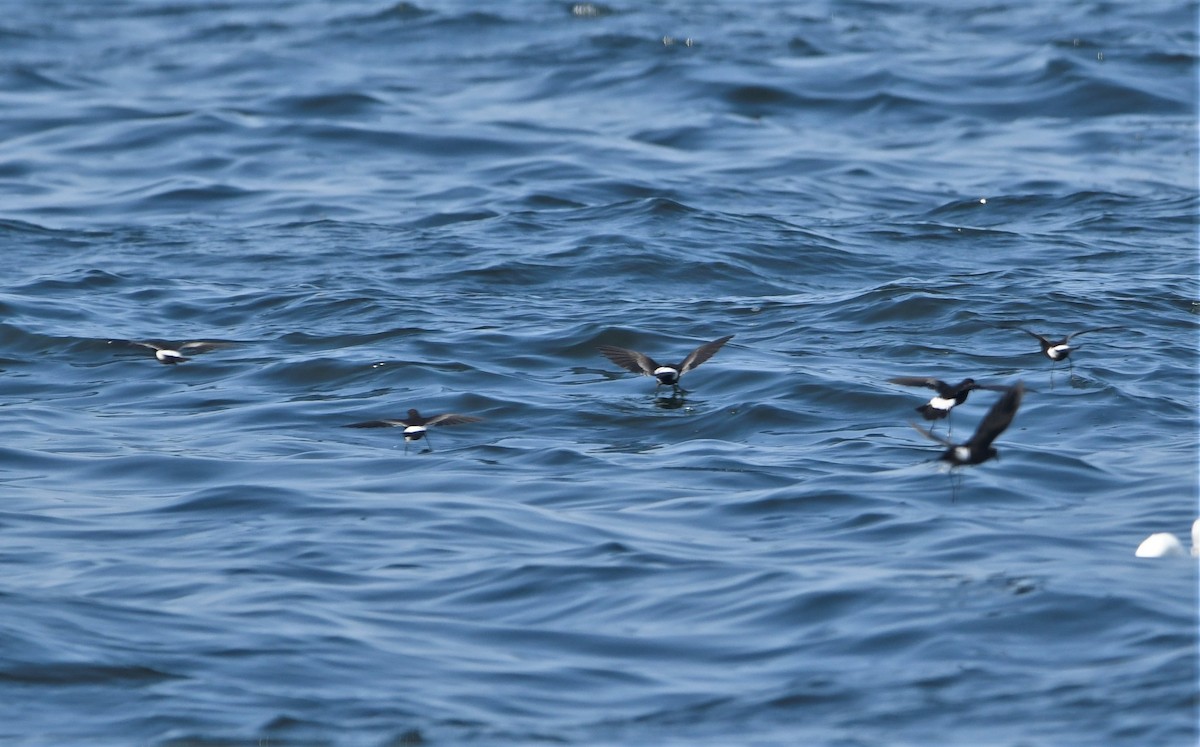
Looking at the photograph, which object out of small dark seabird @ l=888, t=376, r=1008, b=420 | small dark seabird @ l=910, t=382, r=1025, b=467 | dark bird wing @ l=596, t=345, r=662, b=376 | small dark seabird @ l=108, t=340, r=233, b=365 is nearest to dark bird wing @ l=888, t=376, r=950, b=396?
small dark seabird @ l=888, t=376, r=1008, b=420

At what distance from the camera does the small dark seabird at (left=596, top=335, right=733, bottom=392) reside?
10.1 m

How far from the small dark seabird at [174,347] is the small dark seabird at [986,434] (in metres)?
5.79

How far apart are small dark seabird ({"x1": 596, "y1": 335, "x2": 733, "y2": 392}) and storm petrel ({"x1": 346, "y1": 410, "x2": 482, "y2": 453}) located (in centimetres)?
127

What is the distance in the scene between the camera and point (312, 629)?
22.0ft

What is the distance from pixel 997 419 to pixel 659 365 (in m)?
3.93

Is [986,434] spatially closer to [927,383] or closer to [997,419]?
[997,419]

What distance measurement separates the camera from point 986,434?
22.3ft

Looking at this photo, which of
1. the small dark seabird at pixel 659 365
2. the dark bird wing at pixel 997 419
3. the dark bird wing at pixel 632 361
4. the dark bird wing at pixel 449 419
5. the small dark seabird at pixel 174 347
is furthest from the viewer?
the small dark seabird at pixel 174 347

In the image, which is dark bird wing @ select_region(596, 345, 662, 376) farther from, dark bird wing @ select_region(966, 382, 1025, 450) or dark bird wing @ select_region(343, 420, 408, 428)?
dark bird wing @ select_region(966, 382, 1025, 450)

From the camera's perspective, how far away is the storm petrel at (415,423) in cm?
914

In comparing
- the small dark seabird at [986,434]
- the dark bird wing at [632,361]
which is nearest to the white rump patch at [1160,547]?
the small dark seabird at [986,434]

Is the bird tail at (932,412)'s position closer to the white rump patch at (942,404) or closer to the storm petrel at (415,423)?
the white rump patch at (942,404)

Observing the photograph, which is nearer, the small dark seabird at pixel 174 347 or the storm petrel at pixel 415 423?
the storm petrel at pixel 415 423

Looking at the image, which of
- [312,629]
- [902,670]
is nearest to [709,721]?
[902,670]
